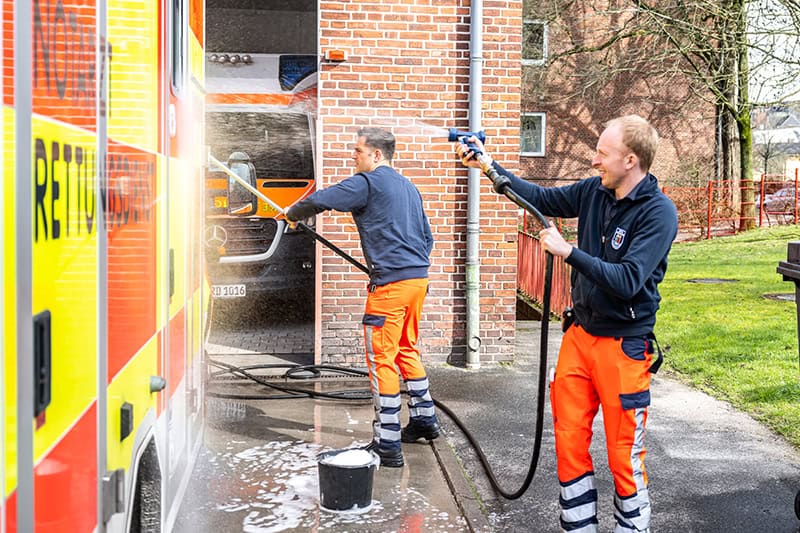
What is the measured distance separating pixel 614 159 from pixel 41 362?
2.66 metres

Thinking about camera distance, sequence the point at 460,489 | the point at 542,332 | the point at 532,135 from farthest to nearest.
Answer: the point at 532,135 < the point at 460,489 < the point at 542,332

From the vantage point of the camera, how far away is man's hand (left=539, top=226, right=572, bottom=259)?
3694 mm

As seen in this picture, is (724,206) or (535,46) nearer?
(724,206)

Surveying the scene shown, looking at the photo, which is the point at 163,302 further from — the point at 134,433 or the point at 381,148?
the point at 381,148

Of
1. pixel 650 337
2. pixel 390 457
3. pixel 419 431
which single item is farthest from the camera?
pixel 419 431

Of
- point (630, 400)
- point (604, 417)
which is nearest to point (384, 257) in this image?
point (604, 417)

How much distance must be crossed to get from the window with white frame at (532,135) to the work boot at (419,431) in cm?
2342

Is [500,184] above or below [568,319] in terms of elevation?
above

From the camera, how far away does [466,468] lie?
566 cm

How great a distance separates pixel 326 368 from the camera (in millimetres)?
7941

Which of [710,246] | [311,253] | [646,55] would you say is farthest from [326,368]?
[646,55]

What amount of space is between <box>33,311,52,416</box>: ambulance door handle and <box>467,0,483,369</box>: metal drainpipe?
6.72 m

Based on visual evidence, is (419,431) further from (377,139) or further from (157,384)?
(157,384)

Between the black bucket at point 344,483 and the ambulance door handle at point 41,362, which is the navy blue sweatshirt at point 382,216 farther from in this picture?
the ambulance door handle at point 41,362
